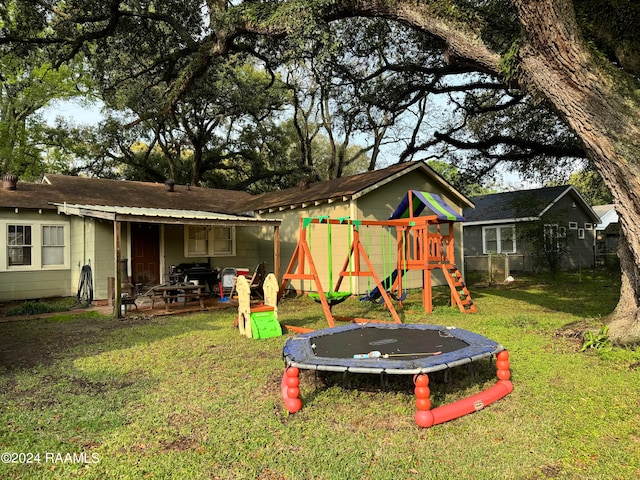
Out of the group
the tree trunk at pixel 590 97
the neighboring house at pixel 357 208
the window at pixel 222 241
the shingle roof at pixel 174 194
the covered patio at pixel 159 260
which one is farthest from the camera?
the window at pixel 222 241

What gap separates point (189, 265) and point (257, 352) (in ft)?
26.5

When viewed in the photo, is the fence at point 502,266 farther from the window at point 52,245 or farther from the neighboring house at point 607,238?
the window at point 52,245

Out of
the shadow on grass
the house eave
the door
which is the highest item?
the house eave

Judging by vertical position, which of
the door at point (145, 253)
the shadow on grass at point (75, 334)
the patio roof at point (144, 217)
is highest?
the patio roof at point (144, 217)

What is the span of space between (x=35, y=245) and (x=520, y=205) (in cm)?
2049

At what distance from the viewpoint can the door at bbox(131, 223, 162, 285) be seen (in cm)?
1316

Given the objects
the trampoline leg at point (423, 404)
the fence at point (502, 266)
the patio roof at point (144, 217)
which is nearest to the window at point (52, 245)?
the patio roof at point (144, 217)

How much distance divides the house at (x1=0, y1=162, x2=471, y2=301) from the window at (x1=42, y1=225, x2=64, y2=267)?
1.1 inches

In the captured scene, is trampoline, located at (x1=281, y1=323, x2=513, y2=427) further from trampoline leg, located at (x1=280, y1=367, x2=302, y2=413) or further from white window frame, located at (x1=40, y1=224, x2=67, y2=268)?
white window frame, located at (x1=40, y1=224, x2=67, y2=268)

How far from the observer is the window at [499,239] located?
70.2 feet

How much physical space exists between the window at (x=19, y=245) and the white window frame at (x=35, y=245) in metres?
0.06

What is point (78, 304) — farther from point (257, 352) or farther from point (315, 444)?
point (315, 444)

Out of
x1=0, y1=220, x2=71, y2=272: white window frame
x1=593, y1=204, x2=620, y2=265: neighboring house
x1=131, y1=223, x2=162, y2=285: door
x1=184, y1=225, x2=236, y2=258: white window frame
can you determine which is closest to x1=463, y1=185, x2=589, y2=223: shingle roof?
x1=593, y1=204, x2=620, y2=265: neighboring house

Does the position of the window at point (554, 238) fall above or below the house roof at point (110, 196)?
below
